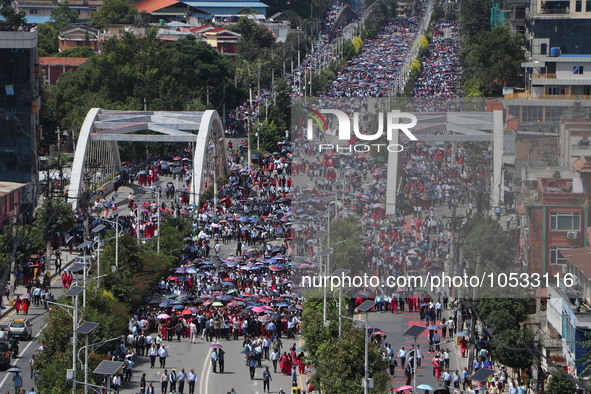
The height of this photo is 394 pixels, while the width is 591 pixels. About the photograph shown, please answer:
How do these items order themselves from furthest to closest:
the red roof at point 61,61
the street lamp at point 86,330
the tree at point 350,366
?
the red roof at point 61,61, the tree at point 350,366, the street lamp at point 86,330

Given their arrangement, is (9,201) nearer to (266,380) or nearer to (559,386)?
(266,380)

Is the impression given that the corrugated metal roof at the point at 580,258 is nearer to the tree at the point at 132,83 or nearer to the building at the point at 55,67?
the tree at the point at 132,83

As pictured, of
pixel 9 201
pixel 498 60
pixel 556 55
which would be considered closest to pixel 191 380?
pixel 9 201

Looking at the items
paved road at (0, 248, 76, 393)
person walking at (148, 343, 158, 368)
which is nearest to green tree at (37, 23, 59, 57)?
paved road at (0, 248, 76, 393)

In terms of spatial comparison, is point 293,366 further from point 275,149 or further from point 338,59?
point 338,59

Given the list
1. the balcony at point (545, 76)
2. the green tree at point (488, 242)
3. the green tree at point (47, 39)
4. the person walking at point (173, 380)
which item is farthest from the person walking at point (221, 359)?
the green tree at point (47, 39)

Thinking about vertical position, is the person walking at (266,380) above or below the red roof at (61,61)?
below

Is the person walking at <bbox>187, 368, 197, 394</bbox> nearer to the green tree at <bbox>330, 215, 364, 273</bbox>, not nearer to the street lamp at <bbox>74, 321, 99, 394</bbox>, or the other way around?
the street lamp at <bbox>74, 321, 99, 394</bbox>
